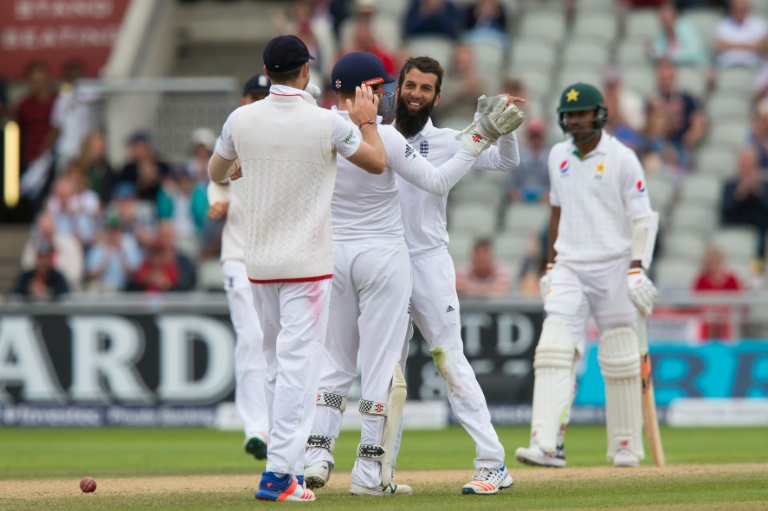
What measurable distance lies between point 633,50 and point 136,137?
6.74 meters

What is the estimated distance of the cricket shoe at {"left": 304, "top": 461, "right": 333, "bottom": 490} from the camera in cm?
779

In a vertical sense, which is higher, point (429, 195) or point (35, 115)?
point (35, 115)

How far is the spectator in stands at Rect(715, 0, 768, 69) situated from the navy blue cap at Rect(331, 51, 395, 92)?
491 inches

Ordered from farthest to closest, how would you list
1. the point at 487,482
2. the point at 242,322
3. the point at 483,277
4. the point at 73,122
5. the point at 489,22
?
the point at 489,22
the point at 73,122
the point at 483,277
the point at 242,322
the point at 487,482

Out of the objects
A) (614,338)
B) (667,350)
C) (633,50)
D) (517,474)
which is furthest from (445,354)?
(633,50)

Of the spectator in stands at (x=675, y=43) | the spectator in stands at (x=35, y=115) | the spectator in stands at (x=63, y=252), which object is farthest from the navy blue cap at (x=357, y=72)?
the spectator in stands at (x=35, y=115)

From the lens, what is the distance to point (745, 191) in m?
17.0

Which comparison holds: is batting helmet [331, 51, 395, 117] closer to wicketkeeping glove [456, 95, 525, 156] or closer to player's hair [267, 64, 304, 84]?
player's hair [267, 64, 304, 84]

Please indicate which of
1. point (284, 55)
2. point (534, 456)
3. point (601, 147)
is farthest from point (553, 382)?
point (284, 55)

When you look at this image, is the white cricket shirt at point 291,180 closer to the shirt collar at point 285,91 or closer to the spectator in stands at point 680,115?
the shirt collar at point 285,91

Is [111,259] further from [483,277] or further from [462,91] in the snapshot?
[462,91]

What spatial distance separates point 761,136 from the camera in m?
17.9

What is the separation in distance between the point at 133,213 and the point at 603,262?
9.02 meters

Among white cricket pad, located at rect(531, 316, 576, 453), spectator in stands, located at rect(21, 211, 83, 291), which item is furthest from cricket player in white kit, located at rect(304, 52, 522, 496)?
spectator in stands, located at rect(21, 211, 83, 291)
